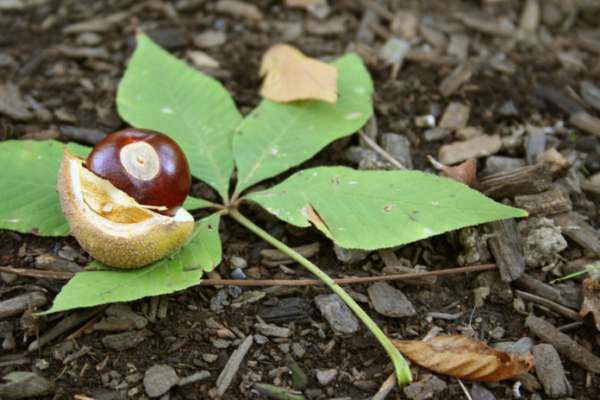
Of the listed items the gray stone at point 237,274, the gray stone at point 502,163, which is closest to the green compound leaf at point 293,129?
the gray stone at point 237,274

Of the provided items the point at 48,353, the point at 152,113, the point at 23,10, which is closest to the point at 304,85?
the point at 152,113

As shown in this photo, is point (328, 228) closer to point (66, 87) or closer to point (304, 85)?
point (304, 85)

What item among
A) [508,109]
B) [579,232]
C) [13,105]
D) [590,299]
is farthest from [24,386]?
[508,109]

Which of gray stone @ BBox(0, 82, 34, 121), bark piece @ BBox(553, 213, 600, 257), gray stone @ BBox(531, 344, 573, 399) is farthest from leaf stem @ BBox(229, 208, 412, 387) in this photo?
gray stone @ BBox(0, 82, 34, 121)

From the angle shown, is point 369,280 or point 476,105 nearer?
point 369,280

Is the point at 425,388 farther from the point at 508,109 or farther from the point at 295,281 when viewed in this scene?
the point at 508,109

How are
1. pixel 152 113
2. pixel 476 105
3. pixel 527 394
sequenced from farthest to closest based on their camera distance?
pixel 476 105 → pixel 152 113 → pixel 527 394

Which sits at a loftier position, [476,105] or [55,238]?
[476,105]
